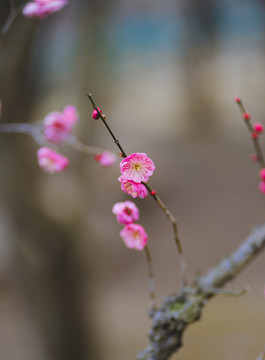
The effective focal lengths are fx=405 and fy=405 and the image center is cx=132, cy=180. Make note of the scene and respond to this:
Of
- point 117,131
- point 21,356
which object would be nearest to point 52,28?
point 21,356

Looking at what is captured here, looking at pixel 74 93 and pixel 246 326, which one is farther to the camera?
pixel 246 326

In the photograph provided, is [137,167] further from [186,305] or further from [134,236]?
[186,305]

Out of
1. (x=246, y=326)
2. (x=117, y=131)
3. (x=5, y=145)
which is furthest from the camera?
(x=117, y=131)

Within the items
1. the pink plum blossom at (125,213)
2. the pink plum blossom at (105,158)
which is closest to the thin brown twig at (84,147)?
the pink plum blossom at (105,158)

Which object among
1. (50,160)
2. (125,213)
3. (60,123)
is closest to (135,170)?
(125,213)

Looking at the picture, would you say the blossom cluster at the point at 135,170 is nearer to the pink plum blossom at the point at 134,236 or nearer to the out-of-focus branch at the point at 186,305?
the pink plum blossom at the point at 134,236

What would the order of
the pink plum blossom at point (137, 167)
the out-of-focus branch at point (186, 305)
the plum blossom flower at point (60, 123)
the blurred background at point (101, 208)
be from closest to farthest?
the pink plum blossom at point (137, 167), the out-of-focus branch at point (186, 305), the plum blossom flower at point (60, 123), the blurred background at point (101, 208)

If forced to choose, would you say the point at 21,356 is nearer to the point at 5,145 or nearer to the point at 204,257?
the point at 5,145
